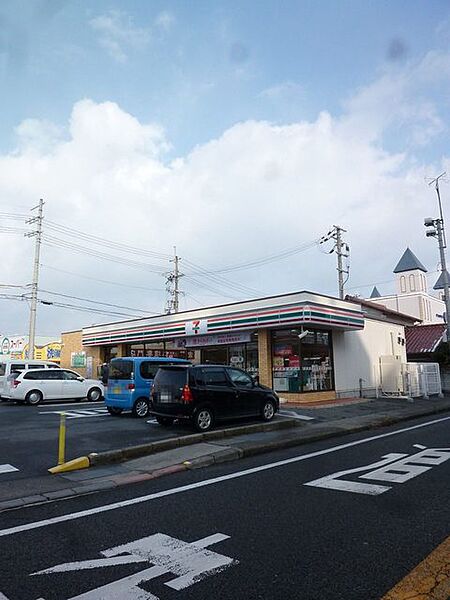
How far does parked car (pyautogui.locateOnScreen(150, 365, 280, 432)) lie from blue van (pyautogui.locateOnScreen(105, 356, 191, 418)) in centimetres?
202

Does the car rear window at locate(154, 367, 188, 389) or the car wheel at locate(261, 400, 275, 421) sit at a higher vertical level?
the car rear window at locate(154, 367, 188, 389)

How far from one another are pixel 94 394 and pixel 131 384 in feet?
26.0

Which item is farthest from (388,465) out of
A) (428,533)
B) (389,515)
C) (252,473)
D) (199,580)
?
(199,580)

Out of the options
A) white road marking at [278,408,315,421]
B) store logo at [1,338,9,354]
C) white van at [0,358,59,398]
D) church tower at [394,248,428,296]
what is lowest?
white road marking at [278,408,315,421]

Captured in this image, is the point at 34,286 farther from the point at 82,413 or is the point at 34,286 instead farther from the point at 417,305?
the point at 417,305

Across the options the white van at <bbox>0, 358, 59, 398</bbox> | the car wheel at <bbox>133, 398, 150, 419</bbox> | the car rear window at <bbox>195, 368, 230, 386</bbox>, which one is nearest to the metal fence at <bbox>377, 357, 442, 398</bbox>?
the car rear window at <bbox>195, 368, 230, 386</bbox>

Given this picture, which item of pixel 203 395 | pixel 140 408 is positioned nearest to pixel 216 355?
pixel 140 408

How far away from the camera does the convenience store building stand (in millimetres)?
19266

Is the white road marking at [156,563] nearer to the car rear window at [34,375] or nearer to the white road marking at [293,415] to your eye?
the white road marking at [293,415]

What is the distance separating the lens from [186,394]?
467 inches

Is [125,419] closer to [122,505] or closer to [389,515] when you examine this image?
[122,505]

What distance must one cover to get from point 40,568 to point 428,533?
12.4 feet

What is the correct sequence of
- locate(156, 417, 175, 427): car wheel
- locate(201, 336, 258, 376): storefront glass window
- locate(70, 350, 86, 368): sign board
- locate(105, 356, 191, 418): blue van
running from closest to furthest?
locate(156, 417, 175, 427): car wheel, locate(105, 356, 191, 418): blue van, locate(201, 336, 258, 376): storefront glass window, locate(70, 350, 86, 368): sign board

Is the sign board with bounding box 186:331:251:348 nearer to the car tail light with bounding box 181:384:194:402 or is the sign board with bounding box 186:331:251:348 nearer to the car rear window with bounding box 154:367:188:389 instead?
the car rear window with bounding box 154:367:188:389
